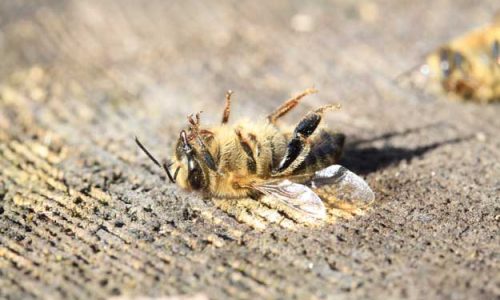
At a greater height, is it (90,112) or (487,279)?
(90,112)

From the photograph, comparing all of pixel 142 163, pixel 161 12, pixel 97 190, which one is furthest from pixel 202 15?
pixel 97 190

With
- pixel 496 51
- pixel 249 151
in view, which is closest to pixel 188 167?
pixel 249 151

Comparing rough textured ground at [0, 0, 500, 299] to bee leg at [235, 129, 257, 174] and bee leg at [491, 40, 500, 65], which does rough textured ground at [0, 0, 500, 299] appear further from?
bee leg at [491, 40, 500, 65]

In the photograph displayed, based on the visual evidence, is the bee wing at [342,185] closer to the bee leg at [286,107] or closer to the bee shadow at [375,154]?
the bee shadow at [375,154]

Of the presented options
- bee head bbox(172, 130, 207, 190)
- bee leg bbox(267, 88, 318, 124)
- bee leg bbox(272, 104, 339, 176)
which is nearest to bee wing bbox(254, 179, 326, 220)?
bee leg bbox(272, 104, 339, 176)

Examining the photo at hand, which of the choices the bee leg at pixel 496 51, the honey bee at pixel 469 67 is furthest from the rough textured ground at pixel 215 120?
the bee leg at pixel 496 51

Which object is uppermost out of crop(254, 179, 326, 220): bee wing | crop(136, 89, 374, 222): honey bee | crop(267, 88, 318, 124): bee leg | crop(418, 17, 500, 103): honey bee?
crop(418, 17, 500, 103): honey bee

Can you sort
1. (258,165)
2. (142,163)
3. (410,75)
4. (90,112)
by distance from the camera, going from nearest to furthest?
(258,165), (142,163), (90,112), (410,75)

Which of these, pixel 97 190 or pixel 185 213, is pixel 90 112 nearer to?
pixel 97 190
